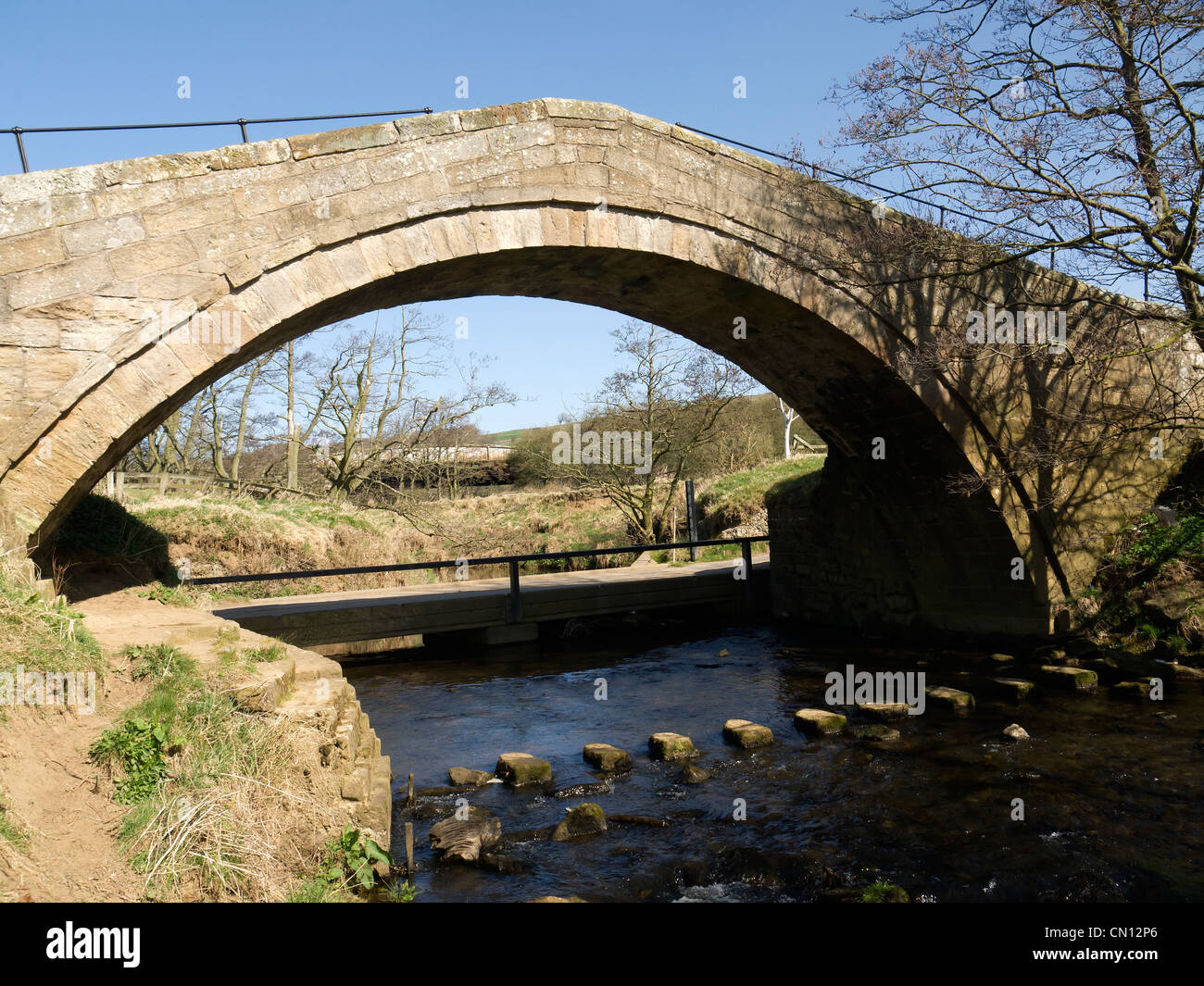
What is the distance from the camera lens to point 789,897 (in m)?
4.36

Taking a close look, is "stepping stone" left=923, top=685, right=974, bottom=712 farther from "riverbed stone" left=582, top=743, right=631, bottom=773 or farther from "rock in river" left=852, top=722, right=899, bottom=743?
"riverbed stone" left=582, top=743, right=631, bottom=773

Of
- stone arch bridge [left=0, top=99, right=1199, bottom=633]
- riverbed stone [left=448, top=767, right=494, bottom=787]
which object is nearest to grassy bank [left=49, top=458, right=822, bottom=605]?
stone arch bridge [left=0, top=99, right=1199, bottom=633]

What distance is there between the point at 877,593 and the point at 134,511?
11.9m

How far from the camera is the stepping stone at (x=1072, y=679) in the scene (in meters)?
8.52

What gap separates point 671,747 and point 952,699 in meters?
2.99

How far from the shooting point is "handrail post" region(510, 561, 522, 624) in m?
12.4

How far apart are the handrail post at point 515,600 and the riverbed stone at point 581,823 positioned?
7092 mm

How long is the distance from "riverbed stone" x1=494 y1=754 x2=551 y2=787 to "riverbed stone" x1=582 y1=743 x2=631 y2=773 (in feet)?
1.51

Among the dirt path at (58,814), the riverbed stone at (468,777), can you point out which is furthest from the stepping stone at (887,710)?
the dirt path at (58,814)

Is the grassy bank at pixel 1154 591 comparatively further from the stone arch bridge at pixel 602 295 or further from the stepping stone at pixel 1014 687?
the stepping stone at pixel 1014 687

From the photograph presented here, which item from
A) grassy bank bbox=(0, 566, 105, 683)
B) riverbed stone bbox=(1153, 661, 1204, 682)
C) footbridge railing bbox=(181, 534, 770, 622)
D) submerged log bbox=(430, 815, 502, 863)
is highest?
grassy bank bbox=(0, 566, 105, 683)
